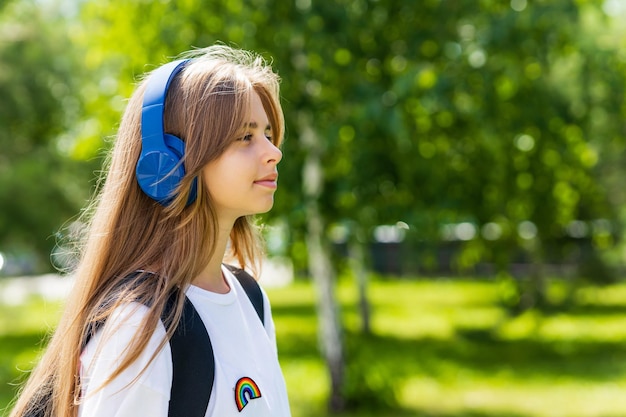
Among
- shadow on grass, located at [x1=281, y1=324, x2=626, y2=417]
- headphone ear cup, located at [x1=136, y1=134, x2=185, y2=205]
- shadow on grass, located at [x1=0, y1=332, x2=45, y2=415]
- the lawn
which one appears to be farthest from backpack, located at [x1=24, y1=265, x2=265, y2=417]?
shadow on grass, located at [x1=0, y1=332, x2=45, y2=415]

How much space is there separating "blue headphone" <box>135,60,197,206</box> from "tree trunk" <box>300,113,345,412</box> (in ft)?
14.2

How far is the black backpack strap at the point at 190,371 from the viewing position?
4.31 ft

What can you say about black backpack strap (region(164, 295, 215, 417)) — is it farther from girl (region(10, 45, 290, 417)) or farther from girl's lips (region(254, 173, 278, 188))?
girl's lips (region(254, 173, 278, 188))

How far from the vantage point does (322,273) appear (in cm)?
690

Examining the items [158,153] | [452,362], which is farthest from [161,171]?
[452,362]

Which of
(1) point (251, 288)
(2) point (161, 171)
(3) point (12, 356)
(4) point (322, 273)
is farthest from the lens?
(3) point (12, 356)

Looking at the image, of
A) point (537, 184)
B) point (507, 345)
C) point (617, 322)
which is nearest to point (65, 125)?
point (507, 345)

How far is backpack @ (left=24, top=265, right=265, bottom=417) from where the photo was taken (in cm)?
131

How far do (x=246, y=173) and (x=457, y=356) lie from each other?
33.2 ft

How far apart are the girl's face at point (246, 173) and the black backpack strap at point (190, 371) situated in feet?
0.89

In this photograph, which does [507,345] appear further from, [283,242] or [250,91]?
[250,91]

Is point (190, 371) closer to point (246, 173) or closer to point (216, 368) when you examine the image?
point (216, 368)

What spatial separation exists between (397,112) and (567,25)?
120 cm

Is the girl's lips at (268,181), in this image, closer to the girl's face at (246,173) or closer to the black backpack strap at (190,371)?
the girl's face at (246,173)
